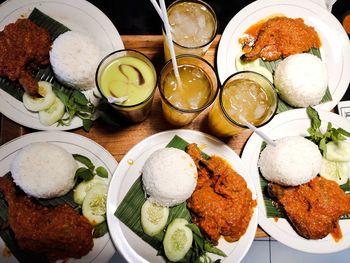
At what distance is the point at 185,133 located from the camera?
2.45 meters

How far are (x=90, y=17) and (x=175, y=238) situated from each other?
5.80ft

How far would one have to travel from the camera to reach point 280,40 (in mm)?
2699

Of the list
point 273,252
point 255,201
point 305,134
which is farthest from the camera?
point 273,252

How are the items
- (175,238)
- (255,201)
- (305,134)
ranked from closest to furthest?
1. (175,238)
2. (255,201)
3. (305,134)

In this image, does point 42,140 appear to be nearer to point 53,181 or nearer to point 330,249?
point 53,181

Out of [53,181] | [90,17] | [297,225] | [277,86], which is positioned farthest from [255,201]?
[90,17]

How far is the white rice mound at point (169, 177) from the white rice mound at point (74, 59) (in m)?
0.79

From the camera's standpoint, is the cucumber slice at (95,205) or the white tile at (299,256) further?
the white tile at (299,256)

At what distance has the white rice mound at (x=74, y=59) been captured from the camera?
2420 millimetres

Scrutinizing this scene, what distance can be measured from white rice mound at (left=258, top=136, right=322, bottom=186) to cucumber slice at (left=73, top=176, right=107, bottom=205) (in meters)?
1.20

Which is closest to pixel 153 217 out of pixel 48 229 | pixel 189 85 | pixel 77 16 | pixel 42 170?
pixel 48 229

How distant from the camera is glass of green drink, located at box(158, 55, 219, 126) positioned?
88.1 inches

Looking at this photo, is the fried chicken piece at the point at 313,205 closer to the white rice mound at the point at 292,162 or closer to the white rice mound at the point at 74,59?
the white rice mound at the point at 292,162

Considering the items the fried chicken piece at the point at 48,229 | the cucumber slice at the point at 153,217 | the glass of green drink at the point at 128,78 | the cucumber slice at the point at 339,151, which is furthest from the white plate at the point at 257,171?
the fried chicken piece at the point at 48,229
